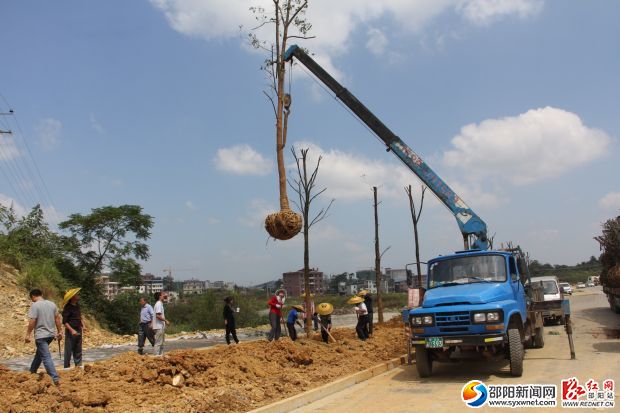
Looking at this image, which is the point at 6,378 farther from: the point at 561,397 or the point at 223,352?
the point at 561,397

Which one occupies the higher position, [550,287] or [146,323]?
[550,287]

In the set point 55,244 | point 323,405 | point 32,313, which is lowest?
point 323,405

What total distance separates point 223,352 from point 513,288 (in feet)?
20.7

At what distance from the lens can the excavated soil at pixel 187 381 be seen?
7.19m

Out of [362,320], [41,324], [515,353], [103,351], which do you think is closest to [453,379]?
[515,353]

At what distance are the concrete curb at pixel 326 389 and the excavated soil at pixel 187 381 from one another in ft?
1.04

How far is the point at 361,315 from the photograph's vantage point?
15.2 m

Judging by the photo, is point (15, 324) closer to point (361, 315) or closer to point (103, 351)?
point (103, 351)

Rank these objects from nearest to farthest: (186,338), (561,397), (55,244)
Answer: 1. (561,397)
2. (186,338)
3. (55,244)

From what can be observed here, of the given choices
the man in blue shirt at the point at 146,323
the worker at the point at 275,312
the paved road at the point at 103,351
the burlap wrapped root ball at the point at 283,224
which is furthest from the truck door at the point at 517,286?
the paved road at the point at 103,351

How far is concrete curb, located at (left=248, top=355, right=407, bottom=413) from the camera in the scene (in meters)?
7.61

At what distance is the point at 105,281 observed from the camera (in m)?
29.0

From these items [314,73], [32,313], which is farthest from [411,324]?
[314,73]

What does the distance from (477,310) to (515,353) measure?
3.37 ft
